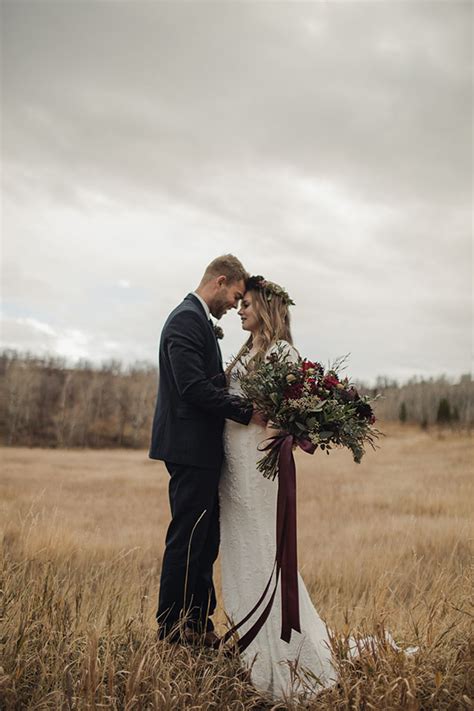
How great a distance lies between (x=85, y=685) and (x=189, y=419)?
1.87m

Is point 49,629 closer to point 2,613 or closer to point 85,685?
point 2,613

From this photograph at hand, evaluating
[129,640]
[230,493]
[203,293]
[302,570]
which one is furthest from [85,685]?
[302,570]

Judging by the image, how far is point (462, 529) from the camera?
410 inches

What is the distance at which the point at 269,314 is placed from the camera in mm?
4891

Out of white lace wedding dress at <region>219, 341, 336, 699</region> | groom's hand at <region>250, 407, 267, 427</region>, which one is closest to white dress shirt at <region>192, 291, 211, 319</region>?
white lace wedding dress at <region>219, 341, 336, 699</region>

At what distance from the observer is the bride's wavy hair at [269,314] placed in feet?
15.8

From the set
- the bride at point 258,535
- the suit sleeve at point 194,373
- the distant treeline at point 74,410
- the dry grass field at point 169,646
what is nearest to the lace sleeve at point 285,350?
the bride at point 258,535

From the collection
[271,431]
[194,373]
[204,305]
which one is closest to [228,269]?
[204,305]

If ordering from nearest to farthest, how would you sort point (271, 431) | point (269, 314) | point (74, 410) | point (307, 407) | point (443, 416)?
point (307, 407) → point (271, 431) → point (269, 314) → point (443, 416) → point (74, 410)

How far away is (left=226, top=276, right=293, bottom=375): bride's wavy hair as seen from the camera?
4.82 m

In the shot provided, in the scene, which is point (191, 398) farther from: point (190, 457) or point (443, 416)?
point (443, 416)

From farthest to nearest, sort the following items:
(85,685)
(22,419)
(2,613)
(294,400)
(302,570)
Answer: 1. (22,419)
2. (302,570)
3. (2,613)
4. (294,400)
5. (85,685)

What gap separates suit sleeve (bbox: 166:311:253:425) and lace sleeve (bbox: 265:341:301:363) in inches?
17.4

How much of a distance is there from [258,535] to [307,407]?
105 cm
